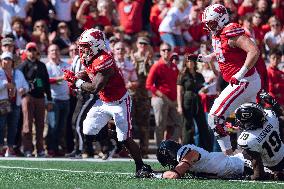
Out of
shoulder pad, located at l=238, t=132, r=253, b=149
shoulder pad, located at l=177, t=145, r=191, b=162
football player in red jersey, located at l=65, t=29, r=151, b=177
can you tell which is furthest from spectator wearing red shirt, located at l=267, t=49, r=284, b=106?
shoulder pad, located at l=177, t=145, r=191, b=162

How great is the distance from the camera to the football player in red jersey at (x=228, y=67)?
11594 millimetres

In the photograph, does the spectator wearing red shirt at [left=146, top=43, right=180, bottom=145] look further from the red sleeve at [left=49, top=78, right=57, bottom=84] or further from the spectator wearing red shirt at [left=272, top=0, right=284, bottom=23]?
the spectator wearing red shirt at [left=272, top=0, right=284, bottom=23]

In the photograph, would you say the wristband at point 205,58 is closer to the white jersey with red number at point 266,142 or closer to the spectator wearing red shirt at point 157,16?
the white jersey with red number at point 266,142

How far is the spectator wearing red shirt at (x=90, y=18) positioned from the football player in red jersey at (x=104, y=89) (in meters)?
6.90

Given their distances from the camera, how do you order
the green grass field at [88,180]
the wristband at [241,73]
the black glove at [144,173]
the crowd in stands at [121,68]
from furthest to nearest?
the crowd in stands at [121,68], the wristband at [241,73], the black glove at [144,173], the green grass field at [88,180]

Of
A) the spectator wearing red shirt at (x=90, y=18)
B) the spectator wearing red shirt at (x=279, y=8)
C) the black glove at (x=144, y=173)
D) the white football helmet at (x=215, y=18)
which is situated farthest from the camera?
the spectator wearing red shirt at (x=279, y=8)

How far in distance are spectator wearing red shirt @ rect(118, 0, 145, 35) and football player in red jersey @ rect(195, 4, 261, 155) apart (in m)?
7.10

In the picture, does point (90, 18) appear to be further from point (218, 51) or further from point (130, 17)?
point (218, 51)

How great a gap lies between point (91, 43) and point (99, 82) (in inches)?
21.6

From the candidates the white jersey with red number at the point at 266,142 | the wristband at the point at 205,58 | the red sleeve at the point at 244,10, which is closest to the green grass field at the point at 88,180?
the white jersey with red number at the point at 266,142

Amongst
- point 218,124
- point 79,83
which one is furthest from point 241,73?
point 79,83

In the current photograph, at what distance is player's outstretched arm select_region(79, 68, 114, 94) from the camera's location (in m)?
10.9

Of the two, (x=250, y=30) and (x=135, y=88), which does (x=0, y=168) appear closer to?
(x=135, y=88)

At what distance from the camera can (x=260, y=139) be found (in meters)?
10.5
